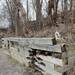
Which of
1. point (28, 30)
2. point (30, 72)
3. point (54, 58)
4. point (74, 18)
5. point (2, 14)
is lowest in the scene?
point (30, 72)

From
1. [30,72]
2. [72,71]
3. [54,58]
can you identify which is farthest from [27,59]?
[72,71]

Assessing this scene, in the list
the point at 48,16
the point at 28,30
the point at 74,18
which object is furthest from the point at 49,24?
the point at 74,18

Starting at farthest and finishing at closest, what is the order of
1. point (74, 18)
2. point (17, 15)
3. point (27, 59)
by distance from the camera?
point (17, 15) < point (74, 18) < point (27, 59)

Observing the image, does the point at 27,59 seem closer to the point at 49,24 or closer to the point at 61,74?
the point at 61,74

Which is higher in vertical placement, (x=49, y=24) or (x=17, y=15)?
(x=17, y=15)

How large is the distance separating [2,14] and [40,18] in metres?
7.23

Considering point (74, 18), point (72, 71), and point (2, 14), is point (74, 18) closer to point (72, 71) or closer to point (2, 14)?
point (72, 71)

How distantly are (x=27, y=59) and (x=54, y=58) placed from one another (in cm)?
132

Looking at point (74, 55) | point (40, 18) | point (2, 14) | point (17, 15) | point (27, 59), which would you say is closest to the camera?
point (74, 55)

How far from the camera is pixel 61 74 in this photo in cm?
249

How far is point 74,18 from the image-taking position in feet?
15.0

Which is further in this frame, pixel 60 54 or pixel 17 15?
pixel 17 15

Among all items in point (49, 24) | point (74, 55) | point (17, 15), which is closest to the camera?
point (74, 55)

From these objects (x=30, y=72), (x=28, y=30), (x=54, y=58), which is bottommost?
(x=30, y=72)
